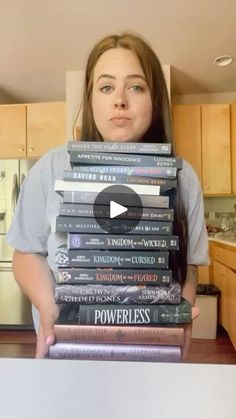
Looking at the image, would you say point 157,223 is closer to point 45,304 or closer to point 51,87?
point 45,304

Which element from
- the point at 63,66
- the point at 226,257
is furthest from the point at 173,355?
the point at 226,257

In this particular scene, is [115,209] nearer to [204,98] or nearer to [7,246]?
[7,246]

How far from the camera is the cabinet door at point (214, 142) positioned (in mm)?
734

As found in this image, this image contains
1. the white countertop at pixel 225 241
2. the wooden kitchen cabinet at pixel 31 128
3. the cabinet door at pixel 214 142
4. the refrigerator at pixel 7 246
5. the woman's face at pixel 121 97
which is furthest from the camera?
the white countertop at pixel 225 241

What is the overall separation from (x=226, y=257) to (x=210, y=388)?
90 centimetres

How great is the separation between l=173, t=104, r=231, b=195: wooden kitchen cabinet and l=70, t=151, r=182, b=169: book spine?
370 millimetres

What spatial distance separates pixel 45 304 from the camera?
0.31 metres

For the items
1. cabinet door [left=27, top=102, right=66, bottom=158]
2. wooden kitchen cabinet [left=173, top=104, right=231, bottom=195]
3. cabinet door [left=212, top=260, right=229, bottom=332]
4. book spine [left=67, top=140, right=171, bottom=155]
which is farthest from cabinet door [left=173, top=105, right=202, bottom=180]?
cabinet door [left=212, top=260, right=229, bottom=332]

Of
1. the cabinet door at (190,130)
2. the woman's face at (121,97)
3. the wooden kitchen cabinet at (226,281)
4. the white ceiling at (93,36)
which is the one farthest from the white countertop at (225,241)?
the woman's face at (121,97)

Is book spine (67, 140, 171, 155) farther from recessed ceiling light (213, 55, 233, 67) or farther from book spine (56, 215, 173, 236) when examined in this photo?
recessed ceiling light (213, 55, 233, 67)

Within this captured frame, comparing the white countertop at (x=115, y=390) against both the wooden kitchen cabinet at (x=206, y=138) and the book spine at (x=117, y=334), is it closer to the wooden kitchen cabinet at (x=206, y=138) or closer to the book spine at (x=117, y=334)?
the book spine at (x=117, y=334)

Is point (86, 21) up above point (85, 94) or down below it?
above

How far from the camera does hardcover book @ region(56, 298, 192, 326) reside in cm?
25

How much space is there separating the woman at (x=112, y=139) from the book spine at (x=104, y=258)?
0.05 metres
